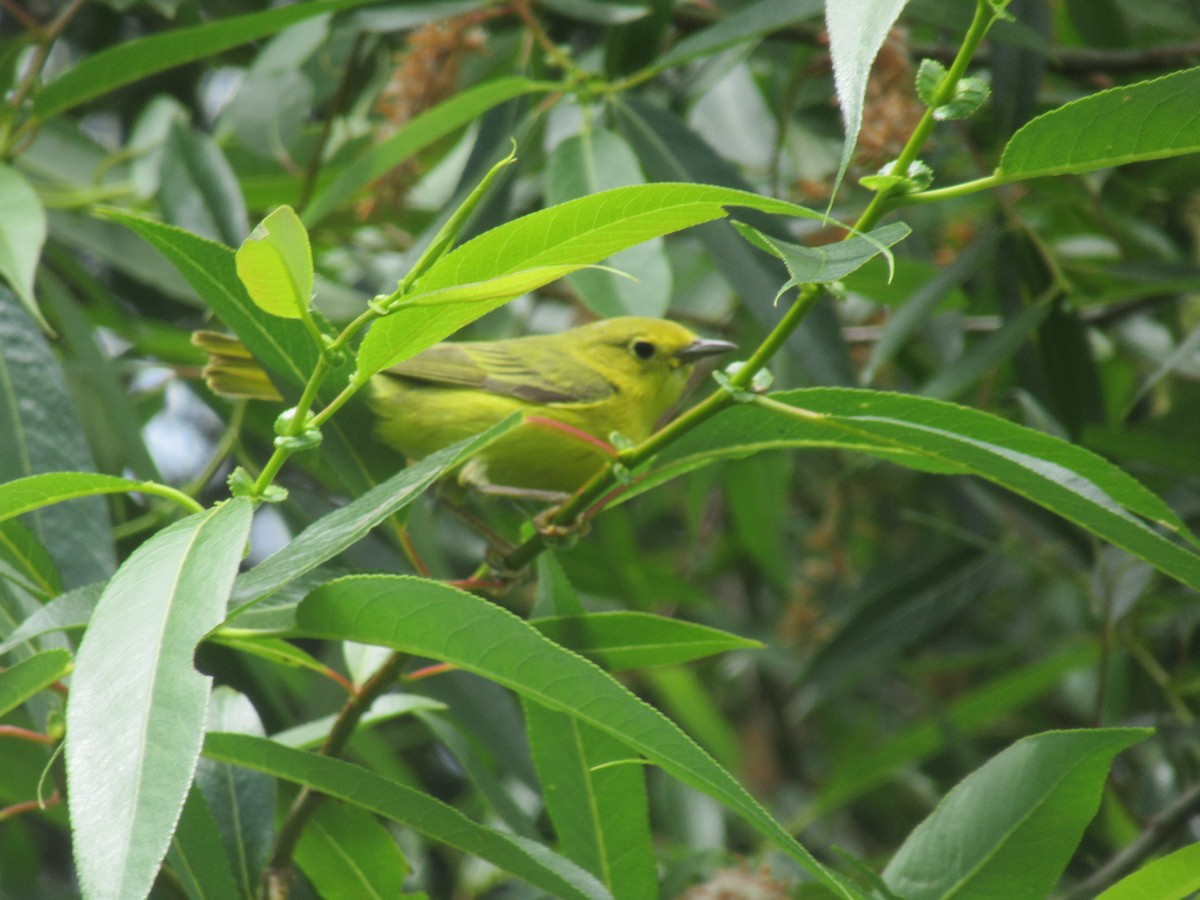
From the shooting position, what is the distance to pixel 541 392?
10.9 ft

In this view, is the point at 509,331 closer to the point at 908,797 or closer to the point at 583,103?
the point at 583,103

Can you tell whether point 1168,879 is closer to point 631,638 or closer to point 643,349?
point 631,638

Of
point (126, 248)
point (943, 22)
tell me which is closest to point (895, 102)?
point (943, 22)

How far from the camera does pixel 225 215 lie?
2988mm

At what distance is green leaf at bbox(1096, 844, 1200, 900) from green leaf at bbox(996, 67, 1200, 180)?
0.87 metres

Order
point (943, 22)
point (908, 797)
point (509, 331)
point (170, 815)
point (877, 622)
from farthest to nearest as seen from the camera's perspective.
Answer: point (908, 797) < point (509, 331) < point (877, 622) < point (943, 22) < point (170, 815)

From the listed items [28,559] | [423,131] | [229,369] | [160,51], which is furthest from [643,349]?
[28,559]

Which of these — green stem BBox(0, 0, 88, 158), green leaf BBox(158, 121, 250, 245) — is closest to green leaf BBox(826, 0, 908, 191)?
green leaf BBox(158, 121, 250, 245)

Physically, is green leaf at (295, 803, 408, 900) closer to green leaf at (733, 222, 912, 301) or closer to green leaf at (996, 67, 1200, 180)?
green leaf at (733, 222, 912, 301)

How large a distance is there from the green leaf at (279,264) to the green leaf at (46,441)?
3.35 feet

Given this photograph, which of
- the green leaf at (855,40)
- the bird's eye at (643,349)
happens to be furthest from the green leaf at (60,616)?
the bird's eye at (643,349)

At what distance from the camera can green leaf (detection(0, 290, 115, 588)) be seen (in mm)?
2123

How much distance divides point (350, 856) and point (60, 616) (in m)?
0.67

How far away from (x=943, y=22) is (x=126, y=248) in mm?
2263
